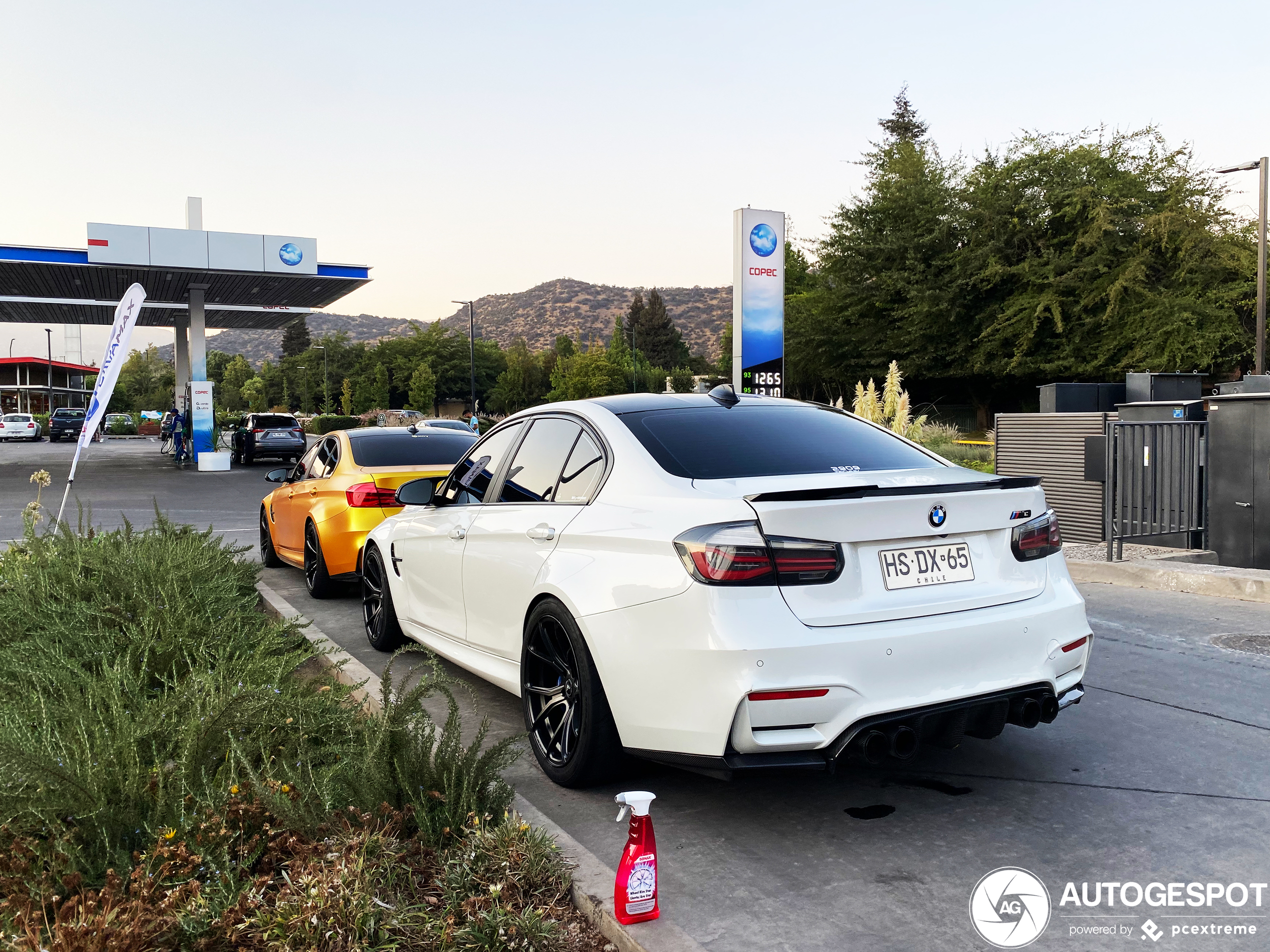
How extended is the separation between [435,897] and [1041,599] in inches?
93.9

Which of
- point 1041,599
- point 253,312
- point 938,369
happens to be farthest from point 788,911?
point 938,369

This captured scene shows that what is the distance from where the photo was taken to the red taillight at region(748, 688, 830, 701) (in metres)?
3.26

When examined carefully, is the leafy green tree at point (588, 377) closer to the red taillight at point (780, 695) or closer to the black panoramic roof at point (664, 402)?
the black panoramic roof at point (664, 402)

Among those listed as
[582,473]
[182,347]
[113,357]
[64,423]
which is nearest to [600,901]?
[582,473]

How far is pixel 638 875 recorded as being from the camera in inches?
111

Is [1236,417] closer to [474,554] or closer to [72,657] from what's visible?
[474,554]

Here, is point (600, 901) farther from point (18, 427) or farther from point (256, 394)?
point (256, 394)

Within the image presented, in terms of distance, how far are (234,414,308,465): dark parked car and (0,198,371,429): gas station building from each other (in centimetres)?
267

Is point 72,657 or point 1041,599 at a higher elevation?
point 1041,599

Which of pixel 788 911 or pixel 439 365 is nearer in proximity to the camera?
pixel 788 911

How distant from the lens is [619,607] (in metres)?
3.67

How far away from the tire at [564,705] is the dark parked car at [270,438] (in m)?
31.7

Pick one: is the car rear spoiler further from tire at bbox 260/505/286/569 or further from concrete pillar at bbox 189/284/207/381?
concrete pillar at bbox 189/284/207/381

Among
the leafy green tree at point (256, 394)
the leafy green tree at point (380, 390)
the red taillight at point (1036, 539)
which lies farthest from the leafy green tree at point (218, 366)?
the red taillight at point (1036, 539)
